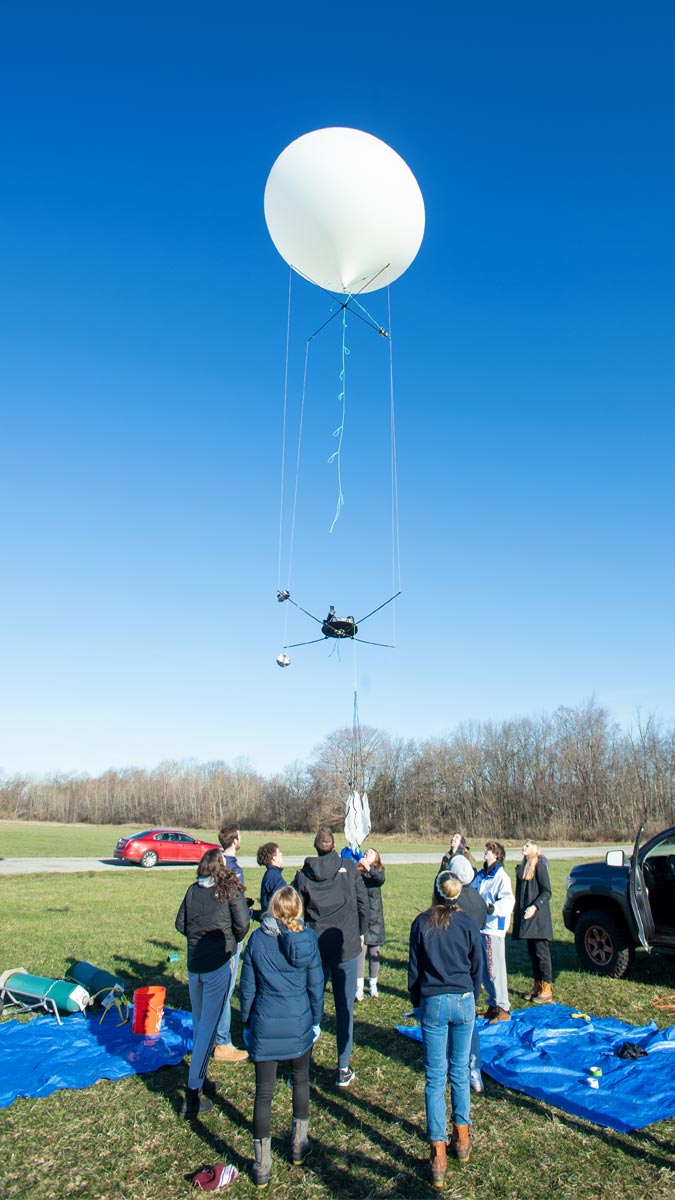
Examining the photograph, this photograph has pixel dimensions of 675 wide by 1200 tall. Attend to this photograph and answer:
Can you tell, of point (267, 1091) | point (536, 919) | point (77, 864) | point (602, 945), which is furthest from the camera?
point (77, 864)

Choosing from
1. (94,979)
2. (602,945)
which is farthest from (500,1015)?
(94,979)

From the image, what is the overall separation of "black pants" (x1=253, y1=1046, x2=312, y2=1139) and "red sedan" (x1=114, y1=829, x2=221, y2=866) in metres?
22.0

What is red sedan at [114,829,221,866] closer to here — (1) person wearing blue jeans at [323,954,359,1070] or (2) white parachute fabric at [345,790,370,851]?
(2) white parachute fabric at [345,790,370,851]

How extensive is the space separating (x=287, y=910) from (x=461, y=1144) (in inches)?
75.4

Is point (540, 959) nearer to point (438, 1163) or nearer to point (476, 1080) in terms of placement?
point (476, 1080)

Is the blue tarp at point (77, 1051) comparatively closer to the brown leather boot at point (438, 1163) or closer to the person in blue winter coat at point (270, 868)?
the person in blue winter coat at point (270, 868)

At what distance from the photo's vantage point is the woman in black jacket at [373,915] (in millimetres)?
7930

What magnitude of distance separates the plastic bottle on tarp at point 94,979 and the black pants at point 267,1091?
384 cm

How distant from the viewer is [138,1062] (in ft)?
20.3

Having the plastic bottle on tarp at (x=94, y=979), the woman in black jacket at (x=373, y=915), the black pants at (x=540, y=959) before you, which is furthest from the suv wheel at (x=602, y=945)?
the plastic bottle on tarp at (x=94, y=979)

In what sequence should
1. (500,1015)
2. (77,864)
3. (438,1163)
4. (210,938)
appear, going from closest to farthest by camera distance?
(438,1163) → (210,938) → (500,1015) → (77,864)

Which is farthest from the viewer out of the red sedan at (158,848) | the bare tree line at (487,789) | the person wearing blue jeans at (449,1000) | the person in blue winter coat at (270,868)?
the bare tree line at (487,789)

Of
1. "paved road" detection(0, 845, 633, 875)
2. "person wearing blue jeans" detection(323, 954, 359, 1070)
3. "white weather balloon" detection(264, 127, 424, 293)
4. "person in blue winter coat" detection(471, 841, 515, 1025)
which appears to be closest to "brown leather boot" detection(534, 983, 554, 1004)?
"person in blue winter coat" detection(471, 841, 515, 1025)

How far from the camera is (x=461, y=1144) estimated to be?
4.66 m
